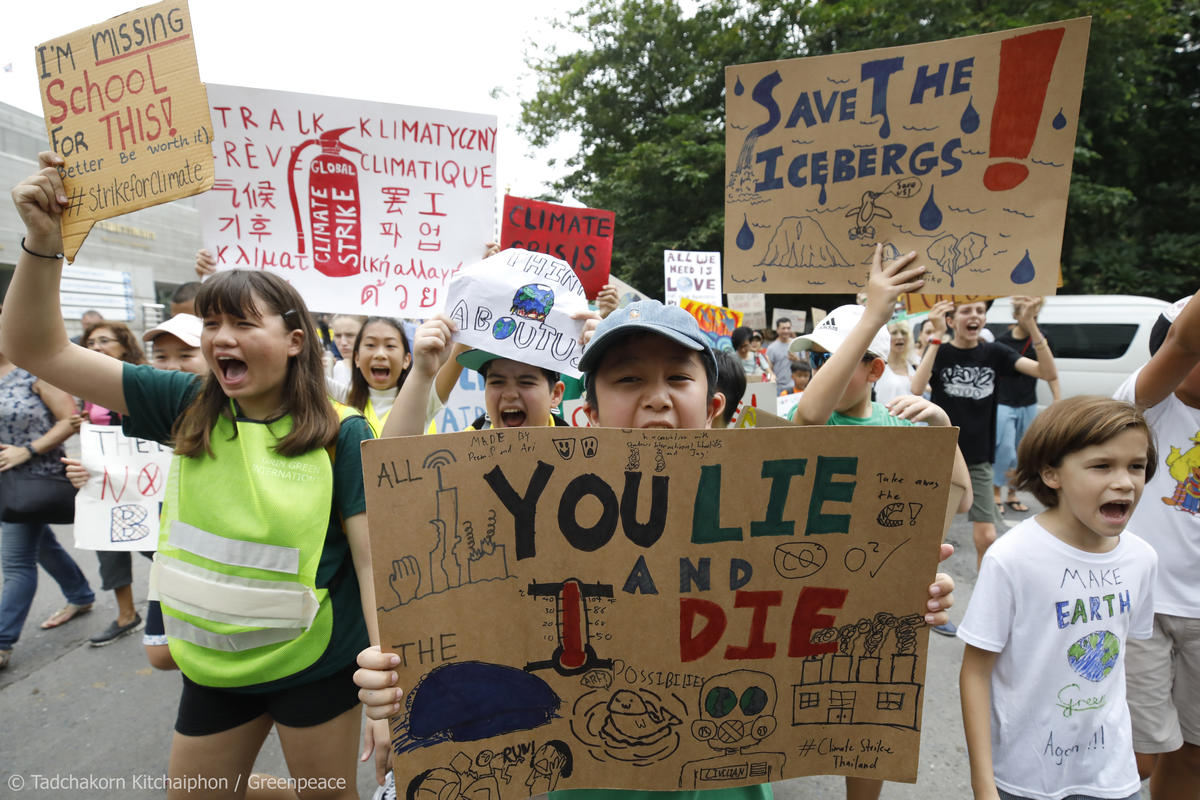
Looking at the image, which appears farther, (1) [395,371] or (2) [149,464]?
(2) [149,464]

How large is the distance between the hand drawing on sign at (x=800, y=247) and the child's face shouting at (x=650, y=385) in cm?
59

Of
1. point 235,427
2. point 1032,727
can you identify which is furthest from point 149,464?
point 1032,727

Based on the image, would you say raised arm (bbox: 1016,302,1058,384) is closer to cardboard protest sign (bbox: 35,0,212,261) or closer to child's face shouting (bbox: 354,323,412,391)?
child's face shouting (bbox: 354,323,412,391)

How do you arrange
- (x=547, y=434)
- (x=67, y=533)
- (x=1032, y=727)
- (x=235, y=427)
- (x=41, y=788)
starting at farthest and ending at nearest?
(x=67, y=533) < (x=41, y=788) < (x=235, y=427) < (x=1032, y=727) < (x=547, y=434)

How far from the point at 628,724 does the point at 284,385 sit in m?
1.37

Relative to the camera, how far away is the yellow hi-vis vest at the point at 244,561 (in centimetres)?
171

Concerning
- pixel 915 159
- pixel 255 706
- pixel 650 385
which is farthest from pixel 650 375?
pixel 255 706

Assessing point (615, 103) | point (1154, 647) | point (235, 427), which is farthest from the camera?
point (615, 103)

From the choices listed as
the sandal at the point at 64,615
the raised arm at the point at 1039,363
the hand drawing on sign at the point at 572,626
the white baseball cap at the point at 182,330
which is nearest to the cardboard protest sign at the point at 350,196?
the white baseball cap at the point at 182,330

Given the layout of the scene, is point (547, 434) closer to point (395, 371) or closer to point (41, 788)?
point (395, 371)

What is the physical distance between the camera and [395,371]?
3.17 metres

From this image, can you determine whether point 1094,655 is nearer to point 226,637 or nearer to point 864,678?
point 864,678

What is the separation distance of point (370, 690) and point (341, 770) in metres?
0.96

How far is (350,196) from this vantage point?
2.96m
